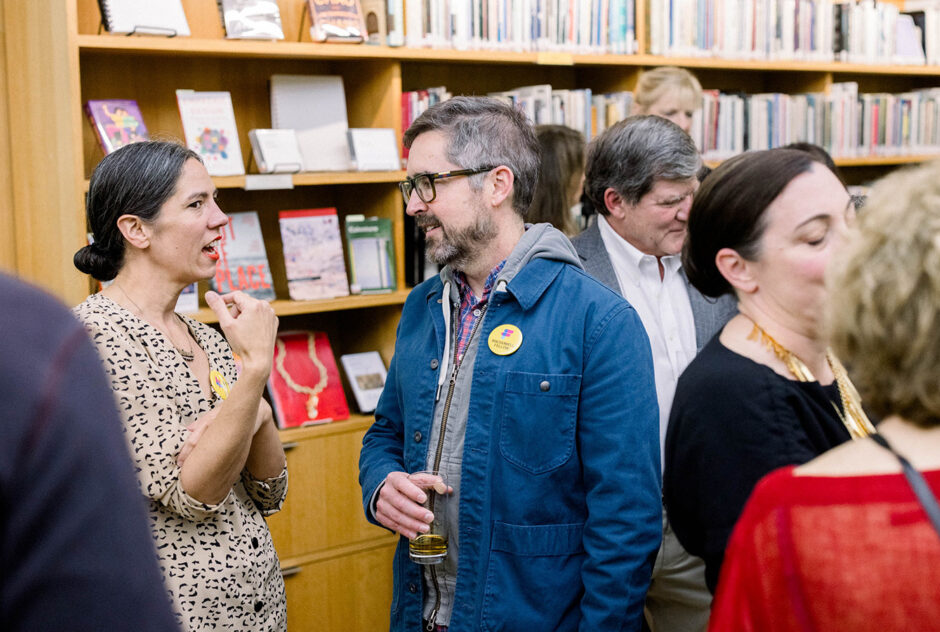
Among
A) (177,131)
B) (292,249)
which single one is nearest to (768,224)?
(292,249)

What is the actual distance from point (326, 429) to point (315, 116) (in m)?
1.14

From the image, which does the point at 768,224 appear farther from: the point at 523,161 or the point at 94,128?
the point at 94,128

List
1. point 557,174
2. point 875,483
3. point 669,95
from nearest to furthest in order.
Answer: point 875,483, point 557,174, point 669,95

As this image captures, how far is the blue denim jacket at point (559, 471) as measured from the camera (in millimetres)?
1646

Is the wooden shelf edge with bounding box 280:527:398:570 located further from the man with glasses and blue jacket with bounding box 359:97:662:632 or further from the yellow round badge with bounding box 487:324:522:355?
the yellow round badge with bounding box 487:324:522:355

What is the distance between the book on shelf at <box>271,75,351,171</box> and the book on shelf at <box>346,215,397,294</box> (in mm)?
221

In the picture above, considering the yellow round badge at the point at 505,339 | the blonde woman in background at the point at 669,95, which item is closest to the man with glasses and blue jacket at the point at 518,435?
the yellow round badge at the point at 505,339

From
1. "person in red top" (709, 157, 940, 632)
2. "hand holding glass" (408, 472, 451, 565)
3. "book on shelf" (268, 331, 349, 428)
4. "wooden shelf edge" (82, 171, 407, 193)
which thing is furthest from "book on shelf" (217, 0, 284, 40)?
"person in red top" (709, 157, 940, 632)

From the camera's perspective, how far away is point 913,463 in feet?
2.76

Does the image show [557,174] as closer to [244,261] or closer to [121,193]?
[244,261]

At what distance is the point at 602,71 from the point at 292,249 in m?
1.66

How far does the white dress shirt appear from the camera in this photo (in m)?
2.34

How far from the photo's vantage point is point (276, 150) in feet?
10.7

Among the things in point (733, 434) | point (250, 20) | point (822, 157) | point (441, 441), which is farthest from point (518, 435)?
point (250, 20)
